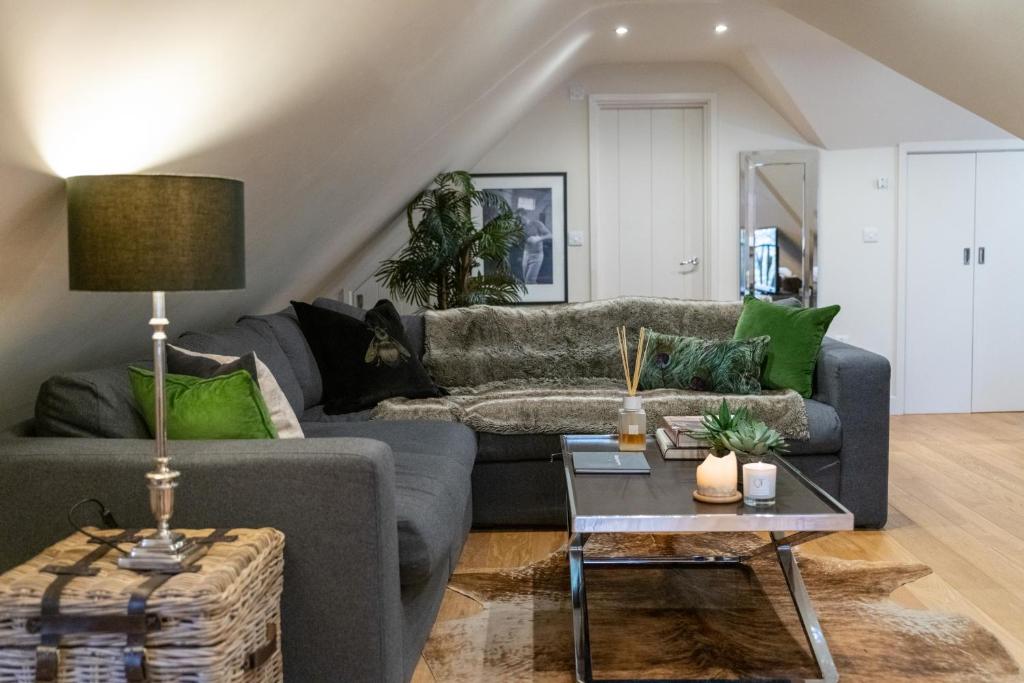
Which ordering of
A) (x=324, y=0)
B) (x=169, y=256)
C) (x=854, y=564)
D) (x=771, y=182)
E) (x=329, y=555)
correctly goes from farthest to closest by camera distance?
(x=771, y=182) → (x=854, y=564) → (x=324, y=0) → (x=329, y=555) → (x=169, y=256)

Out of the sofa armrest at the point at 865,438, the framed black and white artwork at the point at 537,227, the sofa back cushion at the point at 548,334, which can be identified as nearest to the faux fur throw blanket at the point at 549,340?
the sofa back cushion at the point at 548,334

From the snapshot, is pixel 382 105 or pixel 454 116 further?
pixel 454 116

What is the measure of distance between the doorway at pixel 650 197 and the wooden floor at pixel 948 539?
210cm

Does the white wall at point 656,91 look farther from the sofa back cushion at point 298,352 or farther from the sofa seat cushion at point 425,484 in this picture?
the sofa seat cushion at point 425,484

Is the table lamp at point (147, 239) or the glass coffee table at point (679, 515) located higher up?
the table lamp at point (147, 239)

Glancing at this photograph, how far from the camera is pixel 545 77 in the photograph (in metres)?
5.89

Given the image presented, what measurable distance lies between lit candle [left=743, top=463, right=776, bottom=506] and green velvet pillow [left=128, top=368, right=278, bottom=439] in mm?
1145

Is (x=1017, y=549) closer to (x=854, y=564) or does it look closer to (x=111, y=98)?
(x=854, y=564)

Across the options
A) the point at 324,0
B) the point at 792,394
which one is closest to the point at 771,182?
the point at 792,394

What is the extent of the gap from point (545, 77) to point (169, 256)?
443 cm

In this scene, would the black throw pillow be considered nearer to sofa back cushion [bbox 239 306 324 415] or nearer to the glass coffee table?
sofa back cushion [bbox 239 306 324 415]

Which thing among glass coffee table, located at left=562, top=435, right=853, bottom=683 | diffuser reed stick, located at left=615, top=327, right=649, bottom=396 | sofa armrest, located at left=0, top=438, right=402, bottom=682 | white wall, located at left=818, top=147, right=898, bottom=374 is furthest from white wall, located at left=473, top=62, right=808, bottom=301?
sofa armrest, located at left=0, top=438, right=402, bottom=682

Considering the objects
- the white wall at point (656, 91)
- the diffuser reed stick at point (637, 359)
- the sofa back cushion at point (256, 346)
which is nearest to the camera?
the diffuser reed stick at point (637, 359)

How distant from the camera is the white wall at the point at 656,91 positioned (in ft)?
21.8
